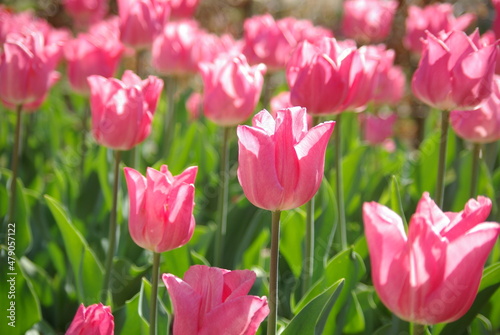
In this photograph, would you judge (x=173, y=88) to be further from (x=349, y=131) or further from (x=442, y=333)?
(x=442, y=333)

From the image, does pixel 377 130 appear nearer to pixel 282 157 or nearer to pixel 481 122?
pixel 481 122

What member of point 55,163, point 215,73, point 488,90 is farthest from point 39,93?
point 488,90

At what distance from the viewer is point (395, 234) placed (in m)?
0.72

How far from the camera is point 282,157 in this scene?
0.82 metres

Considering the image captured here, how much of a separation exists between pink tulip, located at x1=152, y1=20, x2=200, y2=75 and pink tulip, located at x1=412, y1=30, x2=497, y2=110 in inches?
42.0

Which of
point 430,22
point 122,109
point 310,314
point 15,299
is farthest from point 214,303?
point 430,22

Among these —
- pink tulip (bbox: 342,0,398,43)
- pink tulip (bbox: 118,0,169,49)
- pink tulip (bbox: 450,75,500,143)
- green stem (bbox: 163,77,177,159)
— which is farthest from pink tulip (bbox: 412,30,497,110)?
pink tulip (bbox: 342,0,398,43)

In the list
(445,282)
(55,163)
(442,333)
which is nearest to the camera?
(445,282)

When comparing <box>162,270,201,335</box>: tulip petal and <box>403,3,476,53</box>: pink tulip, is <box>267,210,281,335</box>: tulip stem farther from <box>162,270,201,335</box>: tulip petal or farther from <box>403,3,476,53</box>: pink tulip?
<box>403,3,476,53</box>: pink tulip

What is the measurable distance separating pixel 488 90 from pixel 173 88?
1.29 m

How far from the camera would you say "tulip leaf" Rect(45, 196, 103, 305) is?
136cm

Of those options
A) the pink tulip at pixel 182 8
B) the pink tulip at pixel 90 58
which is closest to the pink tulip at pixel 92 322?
the pink tulip at pixel 90 58

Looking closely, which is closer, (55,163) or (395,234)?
(395,234)

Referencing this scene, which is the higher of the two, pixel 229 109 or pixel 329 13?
pixel 229 109
